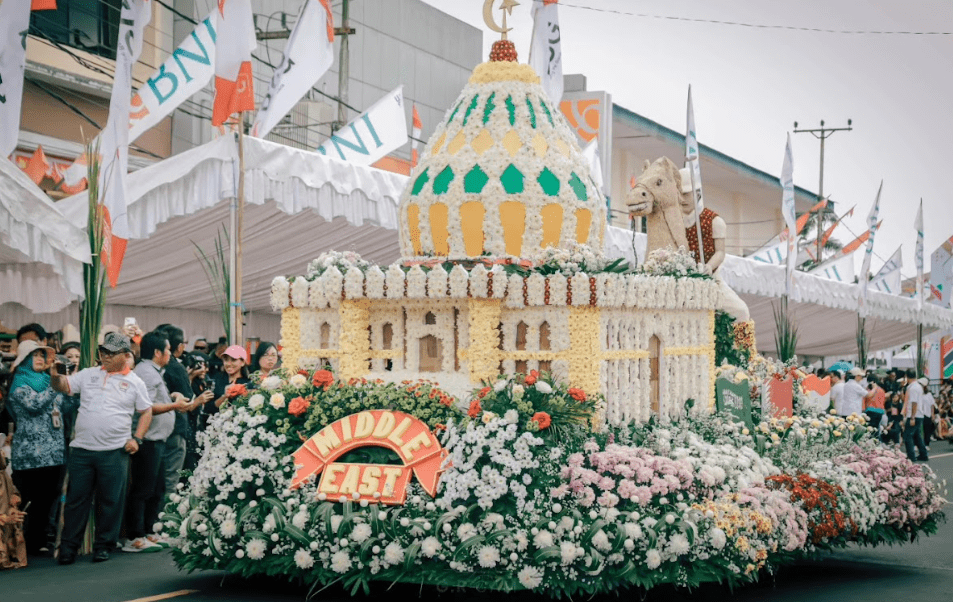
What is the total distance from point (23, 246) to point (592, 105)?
1745 cm

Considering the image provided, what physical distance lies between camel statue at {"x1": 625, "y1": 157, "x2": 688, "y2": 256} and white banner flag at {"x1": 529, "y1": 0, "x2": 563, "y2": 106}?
192 inches

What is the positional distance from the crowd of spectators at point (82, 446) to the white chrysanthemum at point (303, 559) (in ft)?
6.17

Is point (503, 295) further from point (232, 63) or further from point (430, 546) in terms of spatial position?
point (232, 63)

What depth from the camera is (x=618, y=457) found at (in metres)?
8.49

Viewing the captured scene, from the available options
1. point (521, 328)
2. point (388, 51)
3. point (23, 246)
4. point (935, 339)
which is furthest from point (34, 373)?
point (935, 339)

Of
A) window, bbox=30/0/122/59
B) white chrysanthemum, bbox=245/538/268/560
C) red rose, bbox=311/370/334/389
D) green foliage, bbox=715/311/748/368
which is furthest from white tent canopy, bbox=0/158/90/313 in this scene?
window, bbox=30/0/122/59

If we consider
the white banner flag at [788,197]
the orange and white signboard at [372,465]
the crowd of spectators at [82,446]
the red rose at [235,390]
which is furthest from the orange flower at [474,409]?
the white banner flag at [788,197]

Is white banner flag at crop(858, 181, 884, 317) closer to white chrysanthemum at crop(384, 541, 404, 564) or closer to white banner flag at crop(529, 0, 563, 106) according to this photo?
white banner flag at crop(529, 0, 563, 106)

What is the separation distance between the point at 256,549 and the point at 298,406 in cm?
116

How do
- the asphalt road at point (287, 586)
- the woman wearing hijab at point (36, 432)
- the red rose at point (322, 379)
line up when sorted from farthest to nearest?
the woman wearing hijab at point (36, 432), the red rose at point (322, 379), the asphalt road at point (287, 586)

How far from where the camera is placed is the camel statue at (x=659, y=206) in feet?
40.9

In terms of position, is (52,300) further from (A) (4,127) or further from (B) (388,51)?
(B) (388,51)

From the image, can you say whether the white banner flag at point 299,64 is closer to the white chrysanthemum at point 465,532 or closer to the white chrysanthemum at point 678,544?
the white chrysanthemum at point 465,532

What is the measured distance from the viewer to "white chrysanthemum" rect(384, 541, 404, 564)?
8102 mm
